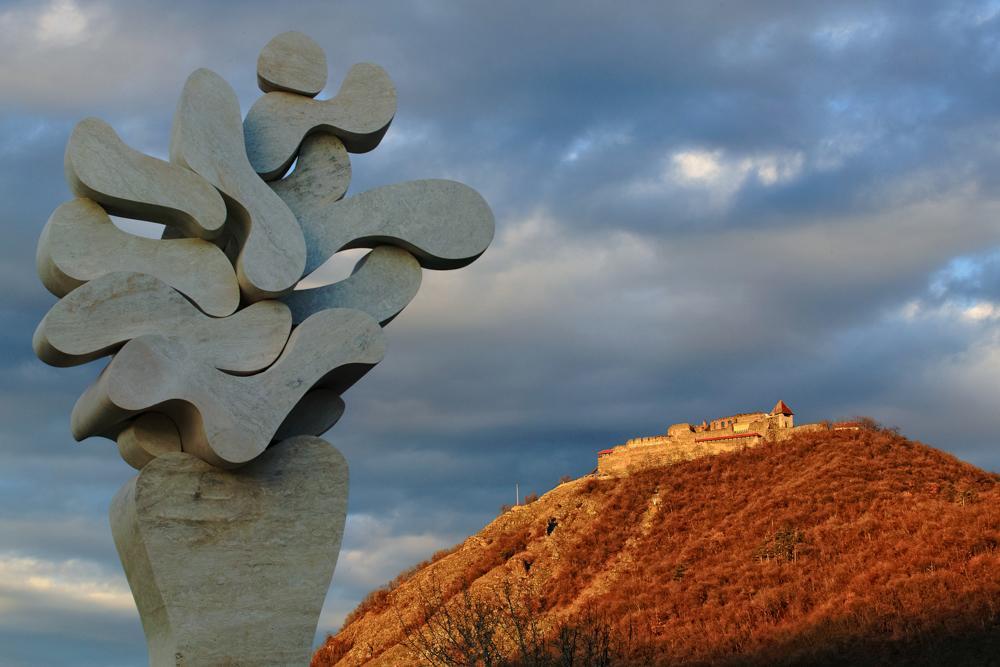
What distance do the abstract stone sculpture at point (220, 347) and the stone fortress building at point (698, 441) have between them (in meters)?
33.8

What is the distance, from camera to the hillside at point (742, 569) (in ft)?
82.7

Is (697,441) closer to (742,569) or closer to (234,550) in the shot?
(742,569)

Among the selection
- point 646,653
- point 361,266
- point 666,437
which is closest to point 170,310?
point 361,266

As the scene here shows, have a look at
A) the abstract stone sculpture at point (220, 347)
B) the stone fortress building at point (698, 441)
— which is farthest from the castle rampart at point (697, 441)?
the abstract stone sculpture at point (220, 347)

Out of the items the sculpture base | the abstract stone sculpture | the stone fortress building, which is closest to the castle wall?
the stone fortress building

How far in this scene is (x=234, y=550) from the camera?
12.5 metres

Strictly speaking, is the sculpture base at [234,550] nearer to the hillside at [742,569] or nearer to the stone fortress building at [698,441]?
the hillside at [742,569]

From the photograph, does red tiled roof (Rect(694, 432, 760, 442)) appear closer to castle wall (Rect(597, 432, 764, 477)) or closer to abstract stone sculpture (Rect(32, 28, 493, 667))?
castle wall (Rect(597, 432, 764, 477))

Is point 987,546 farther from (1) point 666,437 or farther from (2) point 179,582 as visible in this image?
(2) point 179,582

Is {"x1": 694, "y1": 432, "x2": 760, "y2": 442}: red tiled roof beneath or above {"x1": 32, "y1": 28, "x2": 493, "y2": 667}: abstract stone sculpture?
above

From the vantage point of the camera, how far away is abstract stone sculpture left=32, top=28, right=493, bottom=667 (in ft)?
40.2

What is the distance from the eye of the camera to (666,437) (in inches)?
1865

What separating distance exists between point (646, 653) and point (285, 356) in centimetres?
1905

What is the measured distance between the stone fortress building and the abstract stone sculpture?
33806mm
